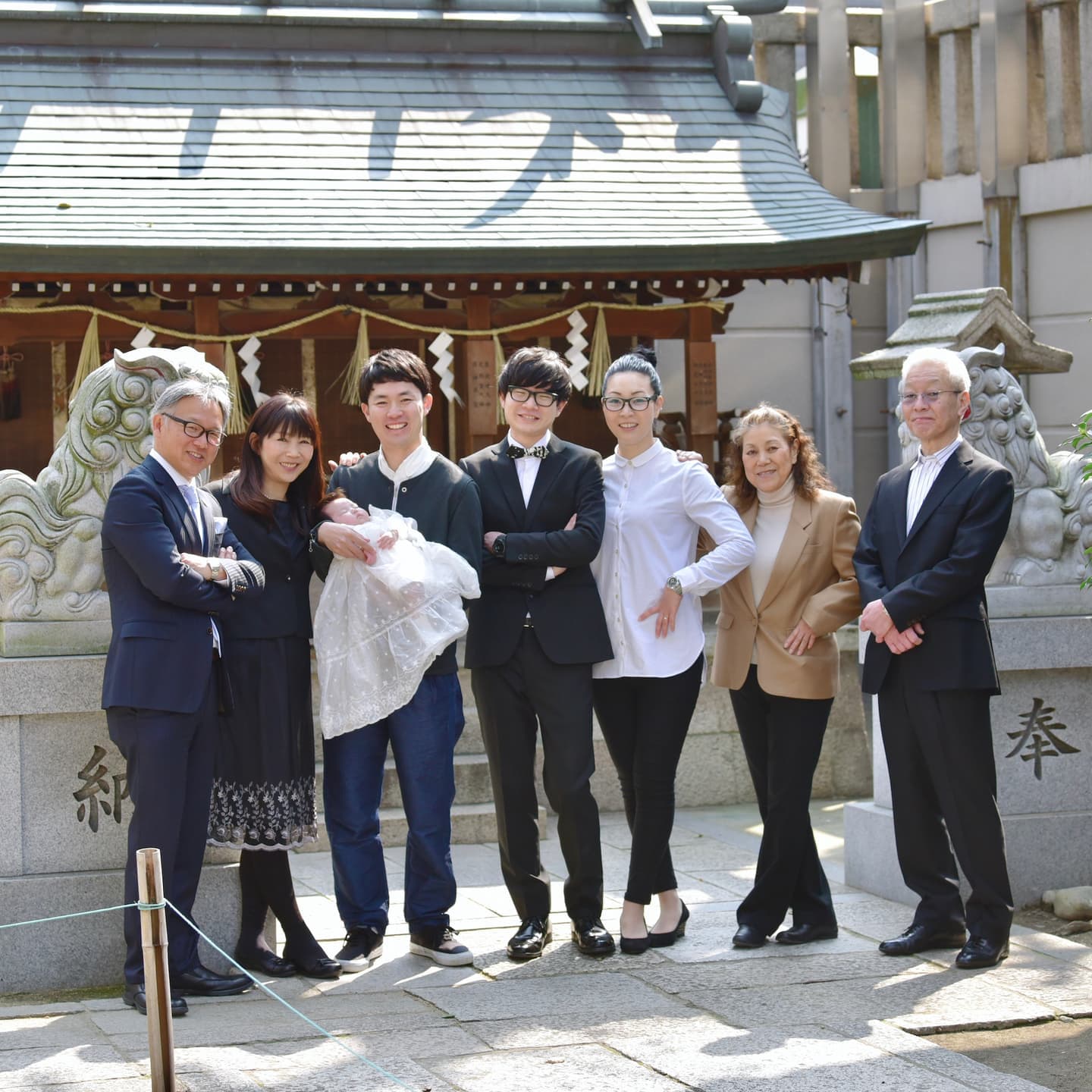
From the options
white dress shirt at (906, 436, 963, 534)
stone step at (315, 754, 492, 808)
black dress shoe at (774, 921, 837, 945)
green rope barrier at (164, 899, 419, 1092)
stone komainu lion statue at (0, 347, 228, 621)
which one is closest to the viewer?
green rope barrier at (164, 899, 419, 1092)

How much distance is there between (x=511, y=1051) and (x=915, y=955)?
1667 mm

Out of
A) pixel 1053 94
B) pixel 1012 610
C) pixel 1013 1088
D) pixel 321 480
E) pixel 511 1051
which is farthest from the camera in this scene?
pixel 1053 94

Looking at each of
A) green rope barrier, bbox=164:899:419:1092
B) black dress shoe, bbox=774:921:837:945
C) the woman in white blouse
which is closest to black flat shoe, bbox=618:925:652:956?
the woman in white blouse

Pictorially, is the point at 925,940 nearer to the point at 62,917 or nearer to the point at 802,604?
the point at 802,604

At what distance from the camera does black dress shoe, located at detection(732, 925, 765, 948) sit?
523 cm

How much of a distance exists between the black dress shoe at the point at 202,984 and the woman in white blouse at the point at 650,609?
1.29 metres

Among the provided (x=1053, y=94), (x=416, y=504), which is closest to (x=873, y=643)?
(x=416, y=504)

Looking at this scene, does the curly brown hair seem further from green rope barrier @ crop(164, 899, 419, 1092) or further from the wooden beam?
the wooden beam

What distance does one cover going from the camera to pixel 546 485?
16.9 feet

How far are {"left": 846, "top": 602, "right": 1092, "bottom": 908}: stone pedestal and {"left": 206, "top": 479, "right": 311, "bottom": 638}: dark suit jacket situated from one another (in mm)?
2471

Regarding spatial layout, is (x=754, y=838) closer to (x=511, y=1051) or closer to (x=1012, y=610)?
(x=1012, y=610)

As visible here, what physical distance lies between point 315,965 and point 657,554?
1736mm

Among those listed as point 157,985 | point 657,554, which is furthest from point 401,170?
point 157,985

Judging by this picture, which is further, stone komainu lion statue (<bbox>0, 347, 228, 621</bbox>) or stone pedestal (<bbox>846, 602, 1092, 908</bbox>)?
stone pedestal (<bbox>846, 602, 1092, 908</bbox>)
